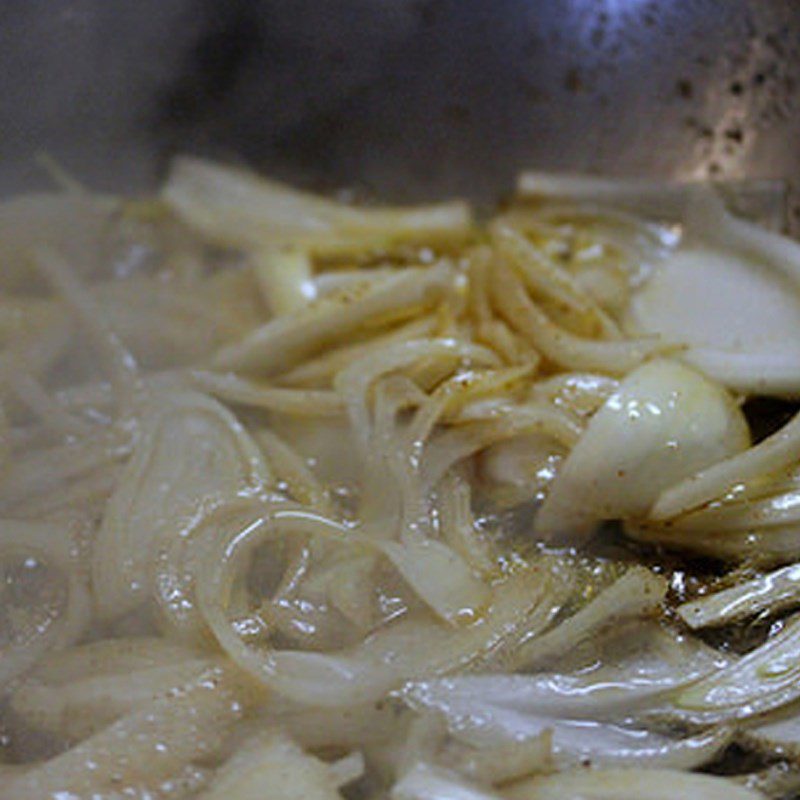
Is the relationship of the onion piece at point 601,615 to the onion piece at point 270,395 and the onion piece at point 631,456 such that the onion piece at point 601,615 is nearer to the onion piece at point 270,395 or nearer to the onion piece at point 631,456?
the onion piece at point 631,456

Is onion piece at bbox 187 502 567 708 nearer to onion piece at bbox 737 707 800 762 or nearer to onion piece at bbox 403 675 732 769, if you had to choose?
onion piece at bbox 403 675 732 769

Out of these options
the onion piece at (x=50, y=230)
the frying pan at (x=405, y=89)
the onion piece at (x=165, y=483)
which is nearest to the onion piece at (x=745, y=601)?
the onion piece at (x=165, y=483)

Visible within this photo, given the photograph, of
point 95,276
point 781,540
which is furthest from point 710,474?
point 95,276

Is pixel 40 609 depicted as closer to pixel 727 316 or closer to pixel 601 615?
pixel 601 615

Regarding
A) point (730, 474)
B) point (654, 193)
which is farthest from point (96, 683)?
point (654, 193)

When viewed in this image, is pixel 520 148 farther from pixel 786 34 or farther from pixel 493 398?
pixel 493 398
